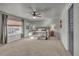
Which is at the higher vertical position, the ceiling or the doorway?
the ceiling

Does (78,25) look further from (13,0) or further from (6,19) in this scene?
(6,19)

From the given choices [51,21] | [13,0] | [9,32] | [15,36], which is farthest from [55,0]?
[51,21]

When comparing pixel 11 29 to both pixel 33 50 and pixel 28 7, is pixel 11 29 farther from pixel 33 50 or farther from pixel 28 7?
pixel 33 50

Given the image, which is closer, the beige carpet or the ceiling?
the beige carpet

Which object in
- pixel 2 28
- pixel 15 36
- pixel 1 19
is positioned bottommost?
pixel 15 36

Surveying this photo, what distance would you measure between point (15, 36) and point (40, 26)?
5005mm

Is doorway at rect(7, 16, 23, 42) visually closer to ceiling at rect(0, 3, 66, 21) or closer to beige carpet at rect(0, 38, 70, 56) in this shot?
ceiling at rect(0, 3, 66, 21)

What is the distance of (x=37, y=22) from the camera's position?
13.6m

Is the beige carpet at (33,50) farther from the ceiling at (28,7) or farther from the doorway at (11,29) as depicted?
the ceiling at (28,7)

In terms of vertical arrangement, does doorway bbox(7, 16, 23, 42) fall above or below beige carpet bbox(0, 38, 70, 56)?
above

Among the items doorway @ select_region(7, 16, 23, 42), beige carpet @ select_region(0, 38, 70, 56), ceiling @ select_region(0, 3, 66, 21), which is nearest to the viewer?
beige carpet @ select_region(0, 38, 70, 56)

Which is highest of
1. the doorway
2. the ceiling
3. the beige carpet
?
the ceiling

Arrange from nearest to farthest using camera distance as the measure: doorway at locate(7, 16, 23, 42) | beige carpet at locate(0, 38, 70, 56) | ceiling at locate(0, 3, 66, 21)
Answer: beige carpet at locate(0, 38, 70, 56), ceiling at locate(0, 3, 66, 21), doorway at locate(7, 16, 23, 42)

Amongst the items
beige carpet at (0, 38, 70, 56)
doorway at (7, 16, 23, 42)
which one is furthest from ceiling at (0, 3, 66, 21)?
beige carpet at (0, 38, 70, 56)
